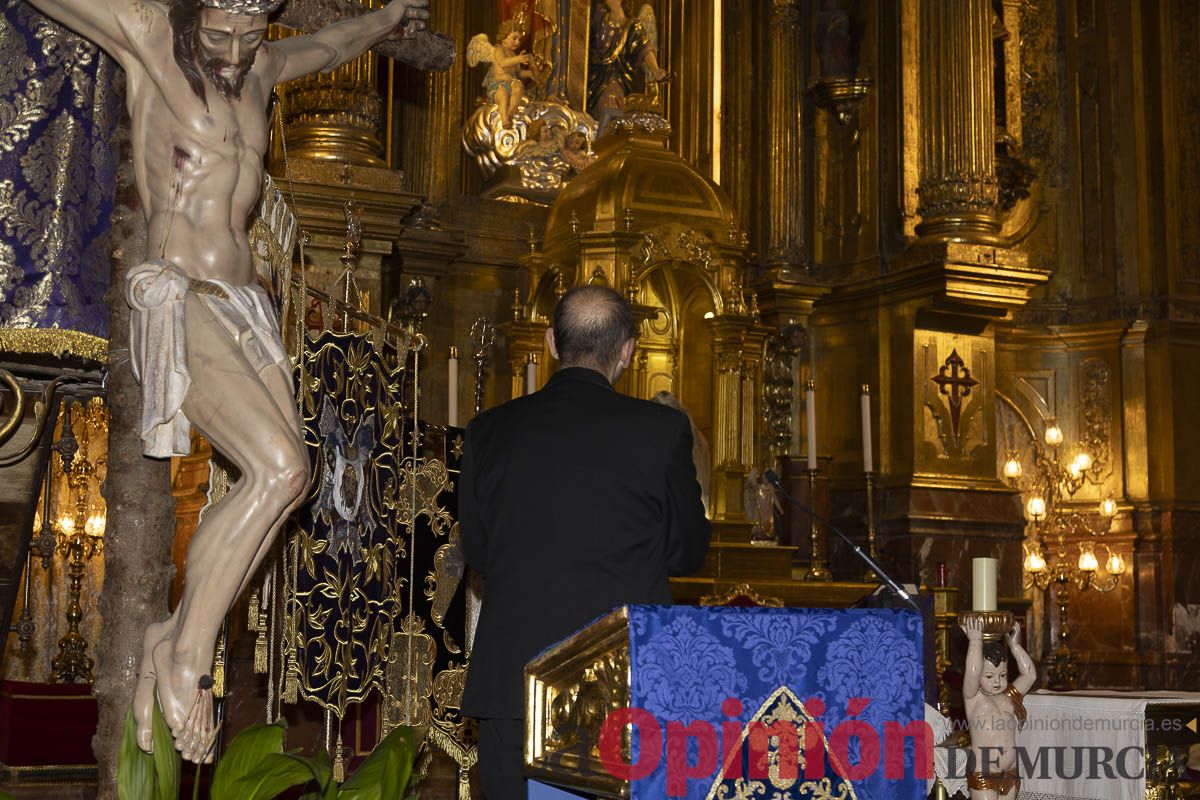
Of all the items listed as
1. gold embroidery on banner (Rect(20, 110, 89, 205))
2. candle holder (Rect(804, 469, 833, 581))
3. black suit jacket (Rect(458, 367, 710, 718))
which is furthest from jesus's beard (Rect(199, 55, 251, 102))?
candle holder (Rect(804, 469, 833, 581))

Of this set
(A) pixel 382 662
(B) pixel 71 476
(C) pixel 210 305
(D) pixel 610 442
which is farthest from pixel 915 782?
(B) pixel 71 476

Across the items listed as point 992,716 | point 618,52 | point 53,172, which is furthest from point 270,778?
point 618,52

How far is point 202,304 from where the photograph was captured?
3.55 meters

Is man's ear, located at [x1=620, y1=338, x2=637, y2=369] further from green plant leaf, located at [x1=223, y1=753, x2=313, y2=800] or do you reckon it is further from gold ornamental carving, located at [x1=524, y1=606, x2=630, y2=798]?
green plant leaf, located at [x1=223, y1=753, x2=313, y2=800]

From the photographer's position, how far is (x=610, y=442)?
349cm

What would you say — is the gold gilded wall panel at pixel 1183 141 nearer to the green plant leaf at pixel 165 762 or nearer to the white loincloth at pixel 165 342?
the white loincloth at pixel 165 342

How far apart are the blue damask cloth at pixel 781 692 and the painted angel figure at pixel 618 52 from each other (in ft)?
28.0

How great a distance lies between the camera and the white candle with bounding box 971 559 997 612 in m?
4.82

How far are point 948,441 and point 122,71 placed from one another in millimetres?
7789

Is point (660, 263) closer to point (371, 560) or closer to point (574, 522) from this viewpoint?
point (371, 560)

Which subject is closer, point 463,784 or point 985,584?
point 985,584

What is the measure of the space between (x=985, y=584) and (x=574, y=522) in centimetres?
196

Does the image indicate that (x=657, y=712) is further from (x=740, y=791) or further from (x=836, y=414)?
(x=836, y=414)

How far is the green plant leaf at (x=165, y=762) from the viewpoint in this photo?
310 cm
